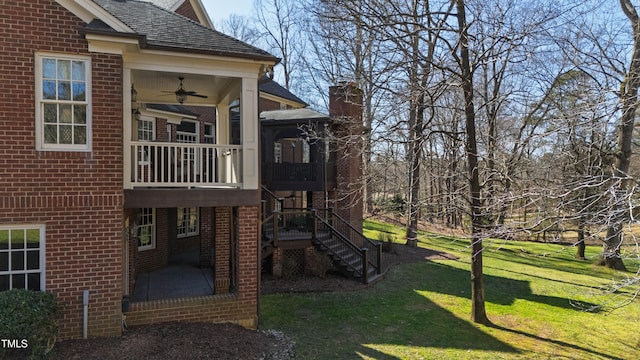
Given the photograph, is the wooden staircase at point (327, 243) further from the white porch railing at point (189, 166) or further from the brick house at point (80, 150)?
the brick house at point (80, 150)

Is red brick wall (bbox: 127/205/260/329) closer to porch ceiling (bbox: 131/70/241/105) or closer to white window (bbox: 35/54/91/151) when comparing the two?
porch ceiling (bbox: 131/70/241/105)

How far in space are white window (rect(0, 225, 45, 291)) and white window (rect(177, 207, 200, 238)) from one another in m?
7.81

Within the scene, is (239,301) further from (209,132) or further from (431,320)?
(209,132)

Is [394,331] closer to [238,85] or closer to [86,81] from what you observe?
[238,85]

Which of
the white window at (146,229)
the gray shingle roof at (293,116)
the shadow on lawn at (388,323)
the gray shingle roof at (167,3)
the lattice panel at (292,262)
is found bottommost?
the shadow on lawn at (388,323)

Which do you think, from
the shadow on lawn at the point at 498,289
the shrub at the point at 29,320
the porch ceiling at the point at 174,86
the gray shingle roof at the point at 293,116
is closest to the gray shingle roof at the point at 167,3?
the gray shingle roof at the point at 293,116

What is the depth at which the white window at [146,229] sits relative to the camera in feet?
39.2

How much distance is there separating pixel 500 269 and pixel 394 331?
998 centimetres

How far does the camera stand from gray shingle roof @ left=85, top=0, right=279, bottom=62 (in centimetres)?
712

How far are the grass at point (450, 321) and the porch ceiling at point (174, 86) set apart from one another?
18.7 ft

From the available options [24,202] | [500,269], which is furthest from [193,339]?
[500,269]

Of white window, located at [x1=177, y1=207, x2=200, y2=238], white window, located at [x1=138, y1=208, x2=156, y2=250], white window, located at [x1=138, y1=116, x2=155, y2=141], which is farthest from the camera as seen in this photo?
white window, located at [x1=177, y1=207, x2=200, y2=238]

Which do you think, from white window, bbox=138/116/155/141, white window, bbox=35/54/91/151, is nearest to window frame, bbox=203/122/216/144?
white window, bbox=138/116/155/141

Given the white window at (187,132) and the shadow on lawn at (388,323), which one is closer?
the shadow on lawn at (388,323)
